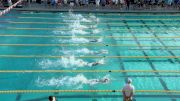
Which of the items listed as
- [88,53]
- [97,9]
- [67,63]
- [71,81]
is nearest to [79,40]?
[88,53]

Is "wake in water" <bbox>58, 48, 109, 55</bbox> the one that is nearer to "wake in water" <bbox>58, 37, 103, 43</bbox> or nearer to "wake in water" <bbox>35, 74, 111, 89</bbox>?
"wake in water" <bbox>58, 37, 103, 43</bbox>

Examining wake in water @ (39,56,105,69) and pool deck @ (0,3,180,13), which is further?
pool deck @ (0,3,180,13)

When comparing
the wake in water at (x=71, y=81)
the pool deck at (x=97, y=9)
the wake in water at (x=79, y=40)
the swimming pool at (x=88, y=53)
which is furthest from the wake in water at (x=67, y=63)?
the pool deck at (x=97, y=9)

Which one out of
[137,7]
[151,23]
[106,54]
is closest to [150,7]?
[137,7]

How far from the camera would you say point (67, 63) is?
A: 15141 millimetres

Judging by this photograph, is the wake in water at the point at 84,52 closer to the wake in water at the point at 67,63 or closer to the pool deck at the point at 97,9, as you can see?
the wake in water at the point at 67,63

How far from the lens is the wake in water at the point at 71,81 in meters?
13.2

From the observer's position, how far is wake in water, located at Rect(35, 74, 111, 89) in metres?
13.2

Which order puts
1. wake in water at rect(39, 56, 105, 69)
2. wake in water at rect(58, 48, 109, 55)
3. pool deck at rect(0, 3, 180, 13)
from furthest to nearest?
pool deck at rect(0, 3, 180, 13) < wake in water at rect(58, 48, 109, 55) < wake in water at rect(39, 56, 105, 69)

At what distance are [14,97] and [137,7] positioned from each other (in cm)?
1417

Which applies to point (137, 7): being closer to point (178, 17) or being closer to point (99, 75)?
point (178, 17)

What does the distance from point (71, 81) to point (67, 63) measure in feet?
5.99

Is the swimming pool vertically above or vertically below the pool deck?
below

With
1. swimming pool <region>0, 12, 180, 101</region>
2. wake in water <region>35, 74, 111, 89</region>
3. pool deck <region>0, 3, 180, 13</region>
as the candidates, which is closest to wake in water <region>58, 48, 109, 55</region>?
swimming pool <region>0, 12, 180, 101</region>
